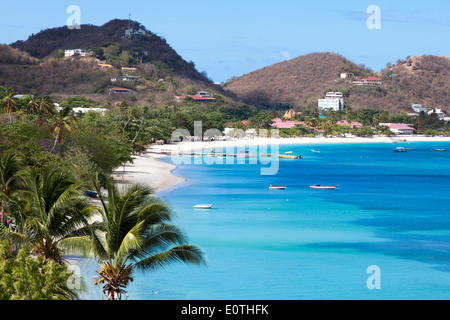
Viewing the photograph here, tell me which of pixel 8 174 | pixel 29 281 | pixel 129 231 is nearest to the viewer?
pixel 29 281

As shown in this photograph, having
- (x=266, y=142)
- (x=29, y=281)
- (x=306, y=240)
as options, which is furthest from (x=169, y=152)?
(x=29, y=281)

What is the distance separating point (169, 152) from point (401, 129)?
122 m

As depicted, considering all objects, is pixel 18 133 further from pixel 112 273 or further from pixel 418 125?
pixel 418 125

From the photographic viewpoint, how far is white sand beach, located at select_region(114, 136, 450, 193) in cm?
5528

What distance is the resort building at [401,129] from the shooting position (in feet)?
625

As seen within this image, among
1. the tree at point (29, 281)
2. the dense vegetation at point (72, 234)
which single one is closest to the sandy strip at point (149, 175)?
the dense vegetation at point (72, 234)

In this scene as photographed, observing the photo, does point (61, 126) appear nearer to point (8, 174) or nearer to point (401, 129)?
point (8, 174)

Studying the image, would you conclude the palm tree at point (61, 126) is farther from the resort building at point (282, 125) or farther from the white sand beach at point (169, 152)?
the resort building at point (282, 125)

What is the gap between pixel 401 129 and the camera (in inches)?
7525

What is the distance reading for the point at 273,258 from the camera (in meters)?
30.4

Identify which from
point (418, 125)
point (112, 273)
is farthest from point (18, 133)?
point (418, 125)

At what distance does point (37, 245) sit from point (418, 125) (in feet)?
637

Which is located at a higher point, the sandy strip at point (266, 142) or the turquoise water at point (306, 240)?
the sandy strip at point (266, 142)

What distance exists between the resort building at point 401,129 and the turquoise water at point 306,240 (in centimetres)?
12473
